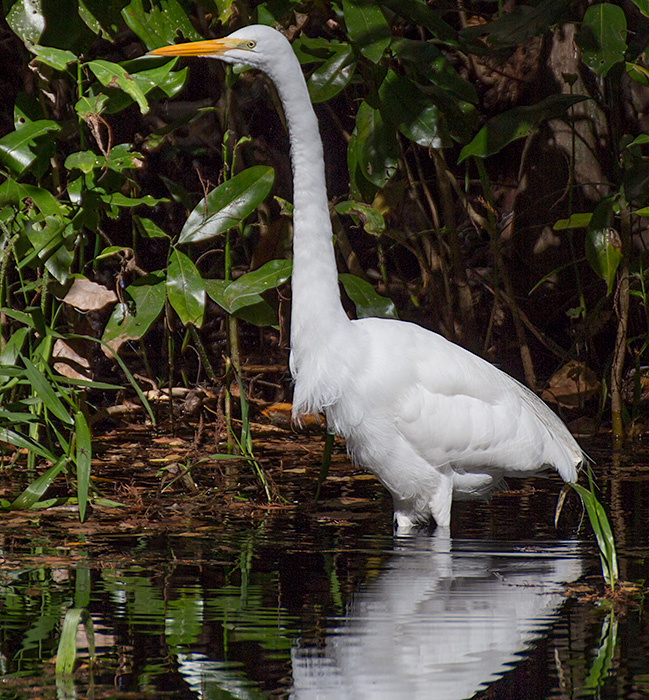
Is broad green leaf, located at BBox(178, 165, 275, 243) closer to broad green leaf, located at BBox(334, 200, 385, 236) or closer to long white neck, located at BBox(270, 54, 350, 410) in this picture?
broad green leaf, located at BBox(334, 200, 385, 236)

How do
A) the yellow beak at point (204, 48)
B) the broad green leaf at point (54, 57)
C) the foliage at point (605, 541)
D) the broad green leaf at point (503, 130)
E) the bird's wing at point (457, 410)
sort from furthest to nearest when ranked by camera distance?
the broad green leaf at point (503, 130)
the broad green leaf at point (54, 57)
the bird's wing at point (457, 410)
the yellow beak at point (204, 48)
the foliage at point (605, 541)

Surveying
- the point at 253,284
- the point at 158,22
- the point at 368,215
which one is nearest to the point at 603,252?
the point at 368,215

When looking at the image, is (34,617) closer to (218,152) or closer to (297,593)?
(297,593)

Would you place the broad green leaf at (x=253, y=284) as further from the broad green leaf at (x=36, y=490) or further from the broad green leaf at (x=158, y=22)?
the broad green leaf at (x=36, y=490)

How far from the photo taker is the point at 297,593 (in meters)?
2.71

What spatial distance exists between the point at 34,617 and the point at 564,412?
3840 millimetres

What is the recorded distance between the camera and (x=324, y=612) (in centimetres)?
255

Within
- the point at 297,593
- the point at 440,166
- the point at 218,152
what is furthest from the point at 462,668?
the point at 218,152

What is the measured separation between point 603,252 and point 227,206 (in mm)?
1748

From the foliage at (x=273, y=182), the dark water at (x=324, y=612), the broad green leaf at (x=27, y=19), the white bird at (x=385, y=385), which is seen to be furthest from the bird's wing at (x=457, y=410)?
the broad green leaf at (x=27, y=19)

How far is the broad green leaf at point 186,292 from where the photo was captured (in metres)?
4.18

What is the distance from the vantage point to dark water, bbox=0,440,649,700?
6.79ft

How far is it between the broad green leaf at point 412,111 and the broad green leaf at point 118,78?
108cm

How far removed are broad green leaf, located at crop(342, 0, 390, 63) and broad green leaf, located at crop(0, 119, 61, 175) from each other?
1.26 m
